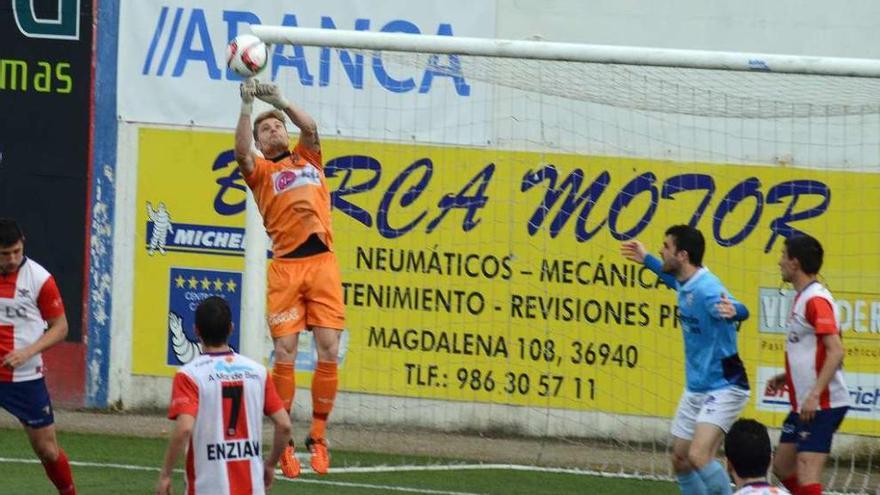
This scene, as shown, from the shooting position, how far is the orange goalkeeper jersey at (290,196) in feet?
33.1

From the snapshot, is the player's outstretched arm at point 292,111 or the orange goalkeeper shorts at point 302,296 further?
the orange goalkeeper shorts at point 302,296

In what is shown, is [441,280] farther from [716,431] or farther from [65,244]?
[716,431]

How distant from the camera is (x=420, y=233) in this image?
13398 mm

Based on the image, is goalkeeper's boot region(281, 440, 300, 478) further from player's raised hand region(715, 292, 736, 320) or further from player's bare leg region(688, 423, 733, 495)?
player's raised hand region(715, 292, 736, 320)

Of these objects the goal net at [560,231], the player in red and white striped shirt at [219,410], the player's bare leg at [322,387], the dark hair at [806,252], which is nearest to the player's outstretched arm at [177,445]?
the player in red and white striped shirt at [219,410]

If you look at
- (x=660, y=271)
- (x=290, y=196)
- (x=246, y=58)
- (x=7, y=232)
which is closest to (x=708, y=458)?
(x=660, y=271)

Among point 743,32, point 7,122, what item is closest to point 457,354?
point 743,32

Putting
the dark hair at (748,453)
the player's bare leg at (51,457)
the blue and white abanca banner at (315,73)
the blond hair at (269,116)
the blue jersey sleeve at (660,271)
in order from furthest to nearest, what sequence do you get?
the blue and white abanca banner at (315,73) → the blond hair at (269,116) → the blue jersey sleeve at (660,271) → the player's bare leg at (51,457) → the dark hair at (748,453)

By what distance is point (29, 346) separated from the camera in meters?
9.43

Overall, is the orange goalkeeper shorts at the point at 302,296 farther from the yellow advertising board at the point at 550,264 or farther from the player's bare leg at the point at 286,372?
the yellow advertising board at the point at 550,264

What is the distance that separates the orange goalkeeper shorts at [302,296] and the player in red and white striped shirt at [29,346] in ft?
4.42

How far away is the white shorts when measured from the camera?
370 inches

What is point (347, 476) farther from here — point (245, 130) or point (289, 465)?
point (245, 130)

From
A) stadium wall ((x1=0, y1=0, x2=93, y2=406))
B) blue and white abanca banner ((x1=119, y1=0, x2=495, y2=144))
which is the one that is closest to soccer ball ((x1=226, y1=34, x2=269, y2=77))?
blue and white abanca banner ((x1=119, y1=0, x2=495, y2=144))
